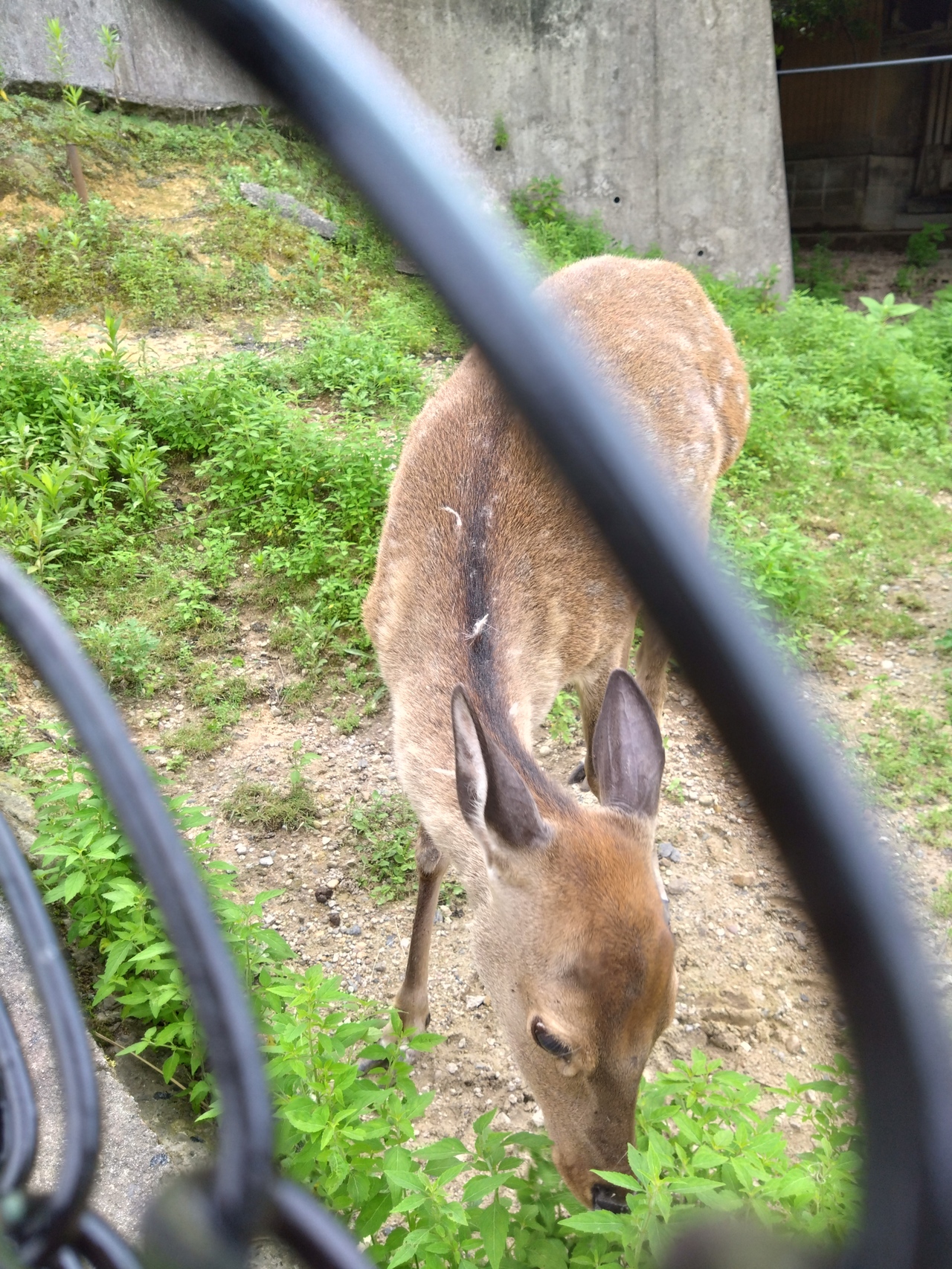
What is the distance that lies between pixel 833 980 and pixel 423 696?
2403mm

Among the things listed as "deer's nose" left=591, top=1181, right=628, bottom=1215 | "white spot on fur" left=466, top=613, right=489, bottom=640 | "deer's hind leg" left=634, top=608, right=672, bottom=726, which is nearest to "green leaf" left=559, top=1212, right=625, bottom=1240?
"deer's nose" left=591, top=1181, right=628, bottom=1215

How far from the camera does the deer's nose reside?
2020 millimetres

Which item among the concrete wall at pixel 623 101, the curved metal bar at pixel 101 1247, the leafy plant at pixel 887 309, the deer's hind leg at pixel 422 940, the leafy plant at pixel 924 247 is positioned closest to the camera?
Answer: the curved metal bar at pixel 101 1247

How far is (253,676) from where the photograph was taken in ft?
14.5

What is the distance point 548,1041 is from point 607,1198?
34 cm

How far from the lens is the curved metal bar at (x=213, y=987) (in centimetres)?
50

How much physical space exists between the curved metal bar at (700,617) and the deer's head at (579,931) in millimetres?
1621

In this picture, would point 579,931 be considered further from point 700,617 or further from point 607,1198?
point 700,617

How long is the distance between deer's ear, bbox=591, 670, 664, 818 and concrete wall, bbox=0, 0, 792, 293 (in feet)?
27.9

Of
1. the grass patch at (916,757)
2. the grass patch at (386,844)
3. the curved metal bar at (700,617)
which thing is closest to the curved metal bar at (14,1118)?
the curved metal bar at (700,617)

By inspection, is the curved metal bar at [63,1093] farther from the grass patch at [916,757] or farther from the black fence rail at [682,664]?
the grass patch at [916,757]

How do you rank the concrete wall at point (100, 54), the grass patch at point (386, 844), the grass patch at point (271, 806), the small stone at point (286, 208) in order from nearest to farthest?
the grass patch at point (386, 844) → the grass patch at point (271, 806) → the concrete wall at point (100, 54) → the small stone at point (286, 208)

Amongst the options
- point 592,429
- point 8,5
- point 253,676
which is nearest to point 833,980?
point 592,429

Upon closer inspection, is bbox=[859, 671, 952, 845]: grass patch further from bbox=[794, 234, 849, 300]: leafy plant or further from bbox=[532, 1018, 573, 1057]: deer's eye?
bbox=[794, 234, 849, 300]: leafy plant
